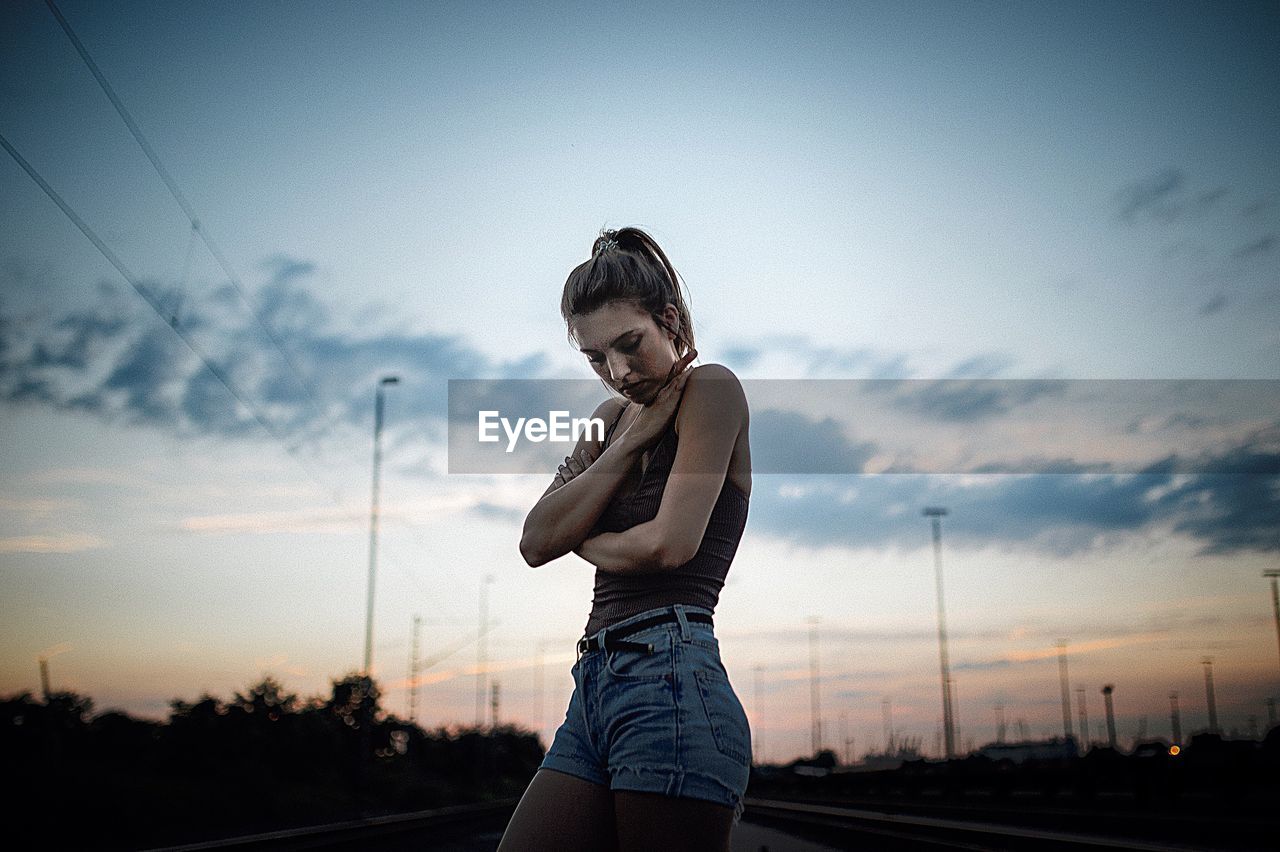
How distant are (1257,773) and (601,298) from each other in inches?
1331

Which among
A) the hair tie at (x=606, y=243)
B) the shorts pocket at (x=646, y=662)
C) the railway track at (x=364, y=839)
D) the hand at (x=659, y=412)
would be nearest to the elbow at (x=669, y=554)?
the shorts pocket at (x=646, y=662)

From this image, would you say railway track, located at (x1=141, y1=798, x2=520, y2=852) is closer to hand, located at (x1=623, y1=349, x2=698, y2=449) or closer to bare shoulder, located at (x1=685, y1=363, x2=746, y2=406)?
hand, located at (x1=623, y1=349, x2=698, y2=449)

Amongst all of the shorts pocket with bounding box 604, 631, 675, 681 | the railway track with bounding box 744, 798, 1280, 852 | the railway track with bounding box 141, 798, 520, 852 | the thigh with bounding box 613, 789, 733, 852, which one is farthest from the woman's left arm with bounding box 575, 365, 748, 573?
the railway track with bounding box 141, 798, 520, 852

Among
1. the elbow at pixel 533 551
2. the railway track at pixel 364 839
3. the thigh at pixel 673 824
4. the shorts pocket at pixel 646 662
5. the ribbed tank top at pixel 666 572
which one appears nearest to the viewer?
the thigh at pixel 673 824

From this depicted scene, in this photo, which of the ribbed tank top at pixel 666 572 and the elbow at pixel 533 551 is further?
the elbow at pixel 533 551

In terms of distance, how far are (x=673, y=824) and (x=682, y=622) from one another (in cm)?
31

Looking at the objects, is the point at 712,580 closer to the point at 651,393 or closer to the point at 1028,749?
the point at 651,393

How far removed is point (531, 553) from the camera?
214cm

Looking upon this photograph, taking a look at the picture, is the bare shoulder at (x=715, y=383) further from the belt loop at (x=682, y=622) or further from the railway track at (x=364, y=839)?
the railway track at (x=364, y=839)

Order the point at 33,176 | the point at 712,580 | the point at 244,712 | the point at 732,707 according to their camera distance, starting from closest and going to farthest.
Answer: the point at 732,707 < the point at 712,580 < the point at 33,176 < the point at 244,712

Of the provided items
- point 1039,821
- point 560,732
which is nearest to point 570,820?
point 560,732

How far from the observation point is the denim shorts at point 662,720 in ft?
5.51

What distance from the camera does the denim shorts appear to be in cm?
168

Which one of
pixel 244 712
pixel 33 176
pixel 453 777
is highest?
pixel 33 176
